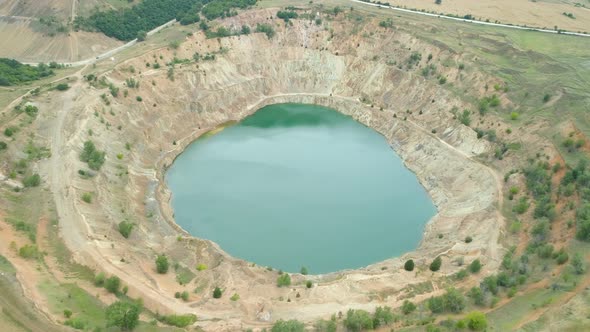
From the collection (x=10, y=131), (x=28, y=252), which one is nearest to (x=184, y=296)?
(x=28, y=252)

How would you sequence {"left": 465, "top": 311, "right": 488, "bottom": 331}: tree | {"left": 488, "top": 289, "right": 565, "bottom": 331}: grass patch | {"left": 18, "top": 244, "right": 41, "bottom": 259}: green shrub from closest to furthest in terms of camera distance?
{"left": 465, "top": 311, "right": 488, "bottom": 331}: tree, {"left": 488, "top": 289, "right": 565, "bottom": 331}: grass patch, {"left": 18, "top": 244, "right": 41, "bottom": 259}: green shrub

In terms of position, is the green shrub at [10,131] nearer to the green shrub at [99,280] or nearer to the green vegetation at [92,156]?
the green vegetation at [92,156]

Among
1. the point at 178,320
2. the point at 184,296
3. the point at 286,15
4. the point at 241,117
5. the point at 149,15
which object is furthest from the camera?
the point at 286,15

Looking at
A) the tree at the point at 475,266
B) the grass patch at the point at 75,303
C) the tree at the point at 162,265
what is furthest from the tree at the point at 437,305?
the grass patch at the point at 75,303

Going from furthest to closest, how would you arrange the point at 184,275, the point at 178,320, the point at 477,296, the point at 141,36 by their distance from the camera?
the point at 141,36 < the point at 184,275 < the point at 477,296 < the point at 178,320

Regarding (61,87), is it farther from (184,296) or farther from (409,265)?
(409,265)

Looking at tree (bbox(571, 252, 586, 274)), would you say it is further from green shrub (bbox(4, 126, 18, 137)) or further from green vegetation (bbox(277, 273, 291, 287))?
green shrub (bbox(4, 126, 18, 137))

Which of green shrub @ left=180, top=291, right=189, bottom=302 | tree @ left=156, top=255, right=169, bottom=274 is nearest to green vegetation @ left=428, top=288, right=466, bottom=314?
green shrub @ left=180, top=291, right=189, bottom=302
